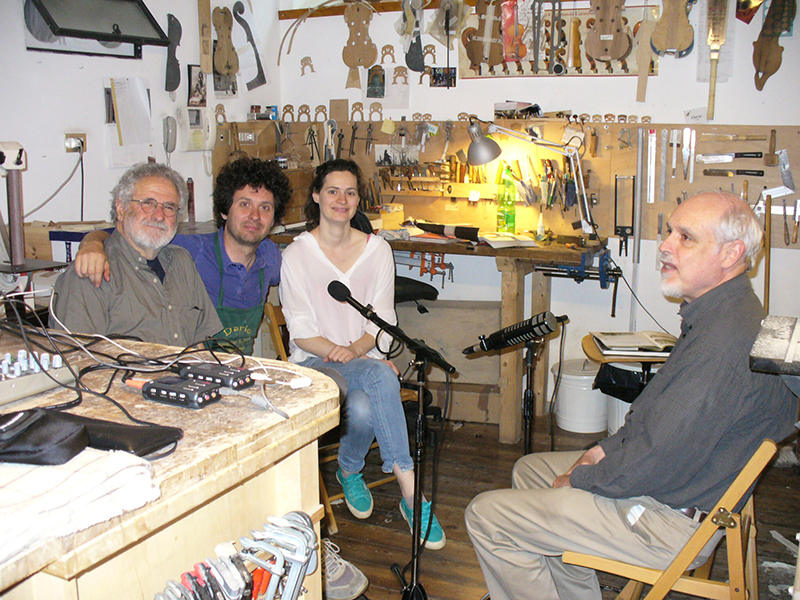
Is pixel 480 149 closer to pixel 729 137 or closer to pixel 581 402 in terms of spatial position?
pixel 729 137

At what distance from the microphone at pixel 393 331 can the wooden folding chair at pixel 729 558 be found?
1.98 ft

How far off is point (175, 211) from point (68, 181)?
39.7 inches

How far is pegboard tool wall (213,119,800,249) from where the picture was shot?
11.8ft

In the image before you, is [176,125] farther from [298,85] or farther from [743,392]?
[743,392]

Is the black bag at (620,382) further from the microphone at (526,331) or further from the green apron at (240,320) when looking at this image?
the green apron at (240,320)

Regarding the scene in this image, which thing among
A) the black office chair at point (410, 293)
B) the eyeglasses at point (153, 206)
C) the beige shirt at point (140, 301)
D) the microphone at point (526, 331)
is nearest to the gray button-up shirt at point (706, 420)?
the microphone at point (526, 331)

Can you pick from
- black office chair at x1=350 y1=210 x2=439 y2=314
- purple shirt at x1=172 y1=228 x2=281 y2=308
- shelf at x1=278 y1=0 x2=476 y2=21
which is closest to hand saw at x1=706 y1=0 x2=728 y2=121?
shelf at x1=278 y1=0 x2=476 y2=21

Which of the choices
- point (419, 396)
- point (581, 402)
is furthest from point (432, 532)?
point (581, 402)

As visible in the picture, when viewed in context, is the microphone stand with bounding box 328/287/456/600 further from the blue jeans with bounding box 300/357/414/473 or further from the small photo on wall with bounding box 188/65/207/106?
the small photo on wall with bounding box 188/65/207/106

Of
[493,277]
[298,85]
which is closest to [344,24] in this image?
[298,85]

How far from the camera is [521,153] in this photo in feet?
13.1

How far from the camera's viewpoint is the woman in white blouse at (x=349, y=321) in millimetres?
2574

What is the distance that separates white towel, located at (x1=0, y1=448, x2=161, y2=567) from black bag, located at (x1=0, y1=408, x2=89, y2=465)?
11 millimetres

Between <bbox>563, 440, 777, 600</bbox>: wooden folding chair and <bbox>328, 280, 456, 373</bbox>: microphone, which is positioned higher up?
<bbox>328, 280, 456, 373</bbox>: microphone
